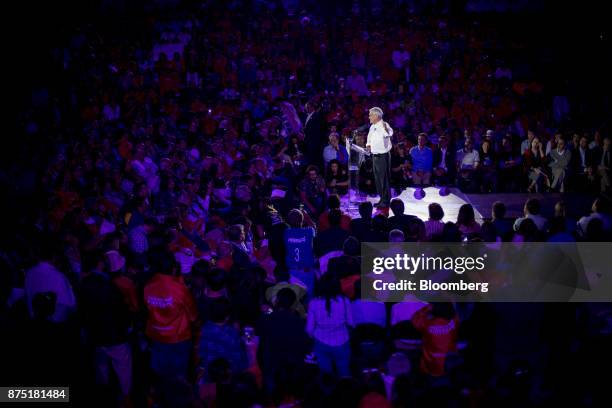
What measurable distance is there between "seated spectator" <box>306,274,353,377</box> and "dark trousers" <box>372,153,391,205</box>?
473 centimetres

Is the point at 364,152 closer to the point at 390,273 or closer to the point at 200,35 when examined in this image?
the point at 390,273

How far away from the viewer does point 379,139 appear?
A: 8805 mm

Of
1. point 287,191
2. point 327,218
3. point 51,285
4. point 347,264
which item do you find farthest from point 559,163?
point 51,285

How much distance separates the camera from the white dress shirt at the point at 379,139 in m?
8.71

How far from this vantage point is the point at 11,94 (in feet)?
42.8

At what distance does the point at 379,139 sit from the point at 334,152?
1066 mm

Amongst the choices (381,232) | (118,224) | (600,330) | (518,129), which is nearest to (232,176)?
(118,224)

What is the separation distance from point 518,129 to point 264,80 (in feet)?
21.4

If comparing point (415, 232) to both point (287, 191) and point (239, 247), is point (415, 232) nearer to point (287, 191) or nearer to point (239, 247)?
point (239, 247)

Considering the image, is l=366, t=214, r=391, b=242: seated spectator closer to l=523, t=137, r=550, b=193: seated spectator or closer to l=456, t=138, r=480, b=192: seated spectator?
l=456, t=138, r=480, b=192: seated spectator

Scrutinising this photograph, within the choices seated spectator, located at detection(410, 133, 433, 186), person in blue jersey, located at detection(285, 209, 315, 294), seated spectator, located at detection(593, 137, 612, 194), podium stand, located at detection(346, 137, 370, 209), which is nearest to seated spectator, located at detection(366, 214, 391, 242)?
person in blue jersey, located at detection(285, 209, 315, 294)

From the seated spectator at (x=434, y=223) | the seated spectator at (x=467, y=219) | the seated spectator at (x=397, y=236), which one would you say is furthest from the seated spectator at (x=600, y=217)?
the seated spectator at (x=397, y=236)

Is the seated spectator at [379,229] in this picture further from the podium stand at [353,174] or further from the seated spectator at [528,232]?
the podium stand at [353,174]

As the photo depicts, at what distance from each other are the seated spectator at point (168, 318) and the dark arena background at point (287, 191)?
16 millimetres
